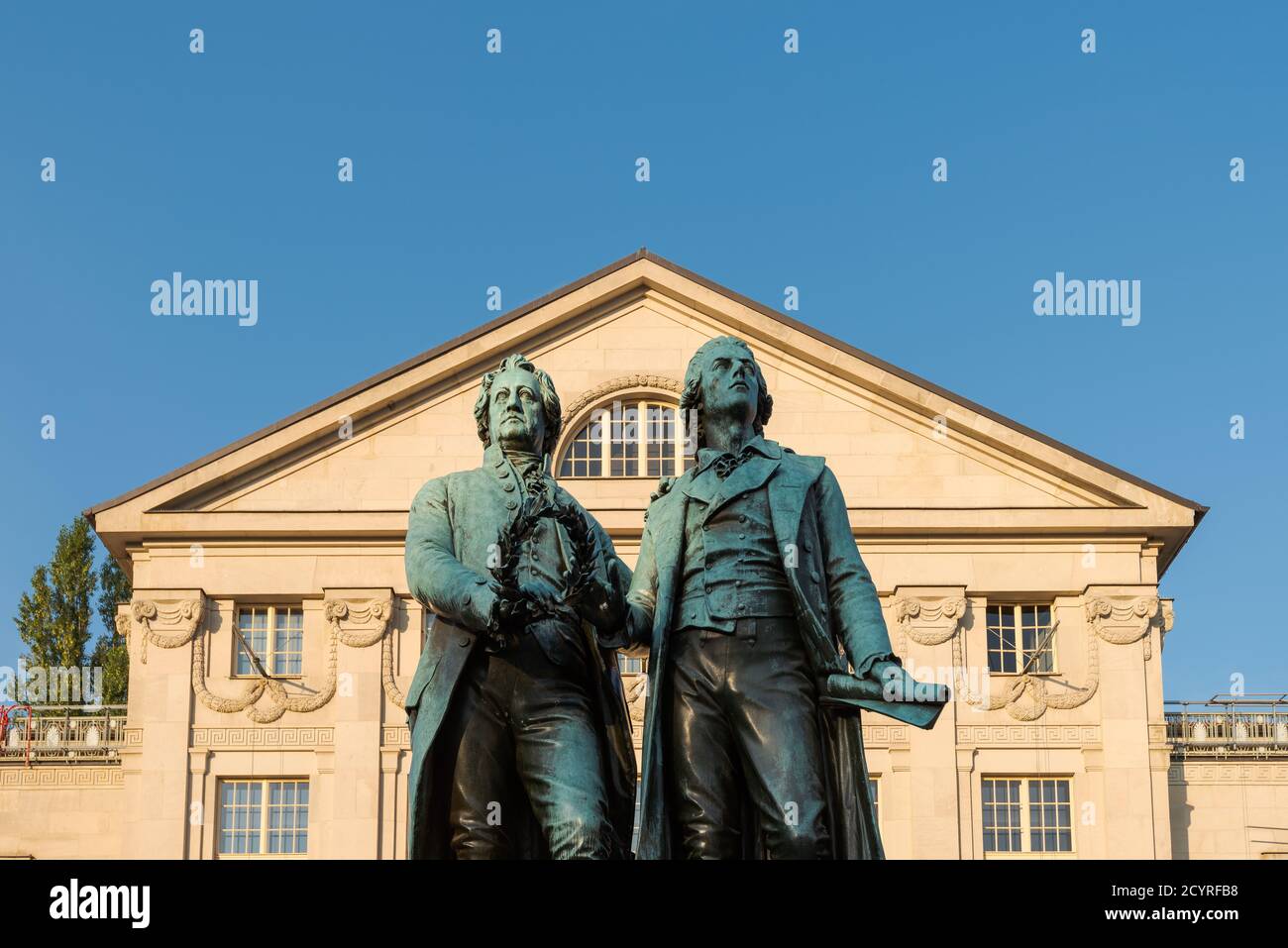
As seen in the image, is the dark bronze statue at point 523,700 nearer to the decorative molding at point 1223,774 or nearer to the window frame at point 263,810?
the window frame at point 263,810

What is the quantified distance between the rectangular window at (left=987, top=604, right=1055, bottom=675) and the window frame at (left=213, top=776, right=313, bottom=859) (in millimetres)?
13742

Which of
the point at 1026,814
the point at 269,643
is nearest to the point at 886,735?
the point at 1026,814

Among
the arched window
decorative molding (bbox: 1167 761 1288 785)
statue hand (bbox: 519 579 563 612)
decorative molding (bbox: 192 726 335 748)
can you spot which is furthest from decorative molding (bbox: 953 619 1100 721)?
statue hand (bbox: 519 579 563 612)

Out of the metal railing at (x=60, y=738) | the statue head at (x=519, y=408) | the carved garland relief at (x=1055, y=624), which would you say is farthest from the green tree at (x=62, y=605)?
the statue head at (x=519, y=408)

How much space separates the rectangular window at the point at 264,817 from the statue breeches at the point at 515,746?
34.3 metres

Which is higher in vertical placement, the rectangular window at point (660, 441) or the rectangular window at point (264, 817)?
the rectangular window at point (660, 441)

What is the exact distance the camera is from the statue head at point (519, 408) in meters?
12.0

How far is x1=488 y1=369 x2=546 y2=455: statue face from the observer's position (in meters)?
12.0

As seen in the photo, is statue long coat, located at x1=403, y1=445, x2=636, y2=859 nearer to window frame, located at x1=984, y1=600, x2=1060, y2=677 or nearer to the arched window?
the arched window

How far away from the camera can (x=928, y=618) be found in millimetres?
46156

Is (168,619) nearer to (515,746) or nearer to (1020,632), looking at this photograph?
(1020,632)

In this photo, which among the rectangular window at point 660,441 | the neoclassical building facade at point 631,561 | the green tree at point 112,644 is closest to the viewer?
the neoclassical building facade at point 631,561
